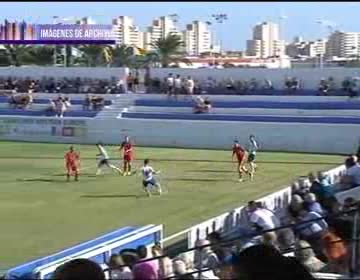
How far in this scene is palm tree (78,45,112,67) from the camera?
66312mm

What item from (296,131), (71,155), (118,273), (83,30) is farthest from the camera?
(83,30)

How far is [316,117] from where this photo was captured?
3534 centimetres

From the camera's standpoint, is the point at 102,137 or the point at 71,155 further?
the point at 102,137

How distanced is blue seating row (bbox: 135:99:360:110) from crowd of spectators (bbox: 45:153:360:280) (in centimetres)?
2417

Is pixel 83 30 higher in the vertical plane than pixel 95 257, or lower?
higher

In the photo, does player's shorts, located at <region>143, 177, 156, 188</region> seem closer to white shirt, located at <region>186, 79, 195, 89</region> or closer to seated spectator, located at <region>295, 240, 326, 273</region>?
seated spectator, located at <region>295, 240, 326, 273</region>

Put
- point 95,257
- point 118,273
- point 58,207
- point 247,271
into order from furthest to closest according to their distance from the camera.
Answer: point 58,207 < point 95,257 < point 118,273 < point 247,271

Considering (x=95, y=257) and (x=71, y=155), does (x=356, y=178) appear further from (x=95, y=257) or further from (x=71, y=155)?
(x=71, y=155)

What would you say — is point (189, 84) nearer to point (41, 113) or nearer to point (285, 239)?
point (41, 113)

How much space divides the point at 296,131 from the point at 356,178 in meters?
18.4

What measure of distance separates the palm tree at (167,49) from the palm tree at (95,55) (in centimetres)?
379

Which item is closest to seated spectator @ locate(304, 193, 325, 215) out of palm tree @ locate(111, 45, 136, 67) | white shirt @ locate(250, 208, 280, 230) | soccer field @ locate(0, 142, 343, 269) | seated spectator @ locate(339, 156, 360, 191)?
white shirt @ locate(250, 208, 280, 230)

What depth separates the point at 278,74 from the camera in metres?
41.1

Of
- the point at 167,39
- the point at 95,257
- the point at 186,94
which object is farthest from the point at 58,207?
the point at 167,39
